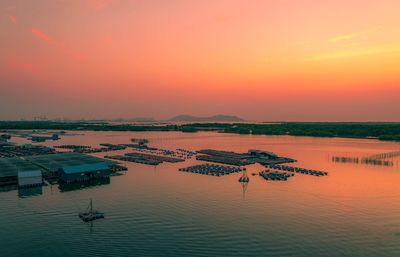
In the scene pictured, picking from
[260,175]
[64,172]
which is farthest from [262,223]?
[64,172]

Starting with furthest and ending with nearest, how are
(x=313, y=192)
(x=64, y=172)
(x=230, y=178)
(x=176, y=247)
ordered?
(x=230, y=178) < (x=64, y=172) < (x=313, y=192) < (x=176, y=247)

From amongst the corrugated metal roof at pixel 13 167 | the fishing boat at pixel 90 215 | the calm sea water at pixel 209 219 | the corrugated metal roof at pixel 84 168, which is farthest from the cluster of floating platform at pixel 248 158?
the fishing boat at pixel 90 215

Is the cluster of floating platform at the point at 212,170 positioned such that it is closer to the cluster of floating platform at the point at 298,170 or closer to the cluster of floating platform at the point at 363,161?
the cluster of floating platform at the point at 298,170

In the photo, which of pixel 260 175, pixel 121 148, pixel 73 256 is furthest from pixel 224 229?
pixel 121 148

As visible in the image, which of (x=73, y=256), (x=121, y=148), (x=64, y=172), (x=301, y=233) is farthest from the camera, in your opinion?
(x=121, y=148)

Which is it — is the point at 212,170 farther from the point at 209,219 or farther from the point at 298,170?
the point at 209,219

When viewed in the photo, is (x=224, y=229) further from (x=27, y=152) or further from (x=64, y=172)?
(x=27, y=152)

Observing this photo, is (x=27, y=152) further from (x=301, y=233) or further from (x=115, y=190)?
(x=301, y=233)

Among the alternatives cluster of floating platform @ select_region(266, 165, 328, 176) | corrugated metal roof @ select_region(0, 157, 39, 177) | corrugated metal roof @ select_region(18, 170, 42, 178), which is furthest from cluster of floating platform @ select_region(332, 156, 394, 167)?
corrugated metal roof @ select_region(0, 157, 39, 177)

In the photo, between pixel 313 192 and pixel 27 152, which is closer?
pixel 313 192
